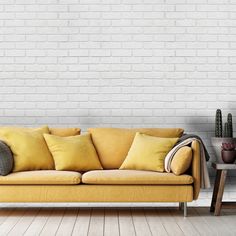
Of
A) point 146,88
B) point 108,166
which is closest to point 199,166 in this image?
point 108,166

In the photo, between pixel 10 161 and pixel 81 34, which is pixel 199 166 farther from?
pixel 81 34

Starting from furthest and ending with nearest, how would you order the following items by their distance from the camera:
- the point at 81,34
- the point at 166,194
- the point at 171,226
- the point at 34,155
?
the point at 81,34 → the point at 34,155 → the point at 166,194 → the point at 171,226

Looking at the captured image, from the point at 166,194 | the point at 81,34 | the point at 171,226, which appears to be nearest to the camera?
the point at 171,226

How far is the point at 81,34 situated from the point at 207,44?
4.71ft

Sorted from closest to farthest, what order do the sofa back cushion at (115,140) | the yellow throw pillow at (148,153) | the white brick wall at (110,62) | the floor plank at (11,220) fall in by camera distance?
the floor plank at (11,220)
the yellow throw pillow at (148,153)
the sofa back cushion at (115,140)
the white brick wall at (110,62)

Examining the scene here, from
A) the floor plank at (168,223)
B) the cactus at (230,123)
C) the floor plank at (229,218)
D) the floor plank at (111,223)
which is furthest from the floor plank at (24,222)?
the cactus at (230,123)

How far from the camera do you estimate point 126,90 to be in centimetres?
648

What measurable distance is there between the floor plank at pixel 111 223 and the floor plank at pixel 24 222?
0.66m

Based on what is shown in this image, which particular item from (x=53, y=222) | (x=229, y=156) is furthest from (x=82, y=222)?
(x=229, y=156)

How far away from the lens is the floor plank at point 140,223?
4.55 m

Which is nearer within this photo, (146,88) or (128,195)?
(128,195)

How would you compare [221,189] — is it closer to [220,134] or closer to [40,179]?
[220,134]

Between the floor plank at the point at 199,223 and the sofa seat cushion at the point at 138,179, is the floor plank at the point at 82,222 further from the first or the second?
the floor plank at the point at 199,223

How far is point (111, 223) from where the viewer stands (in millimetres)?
4918
